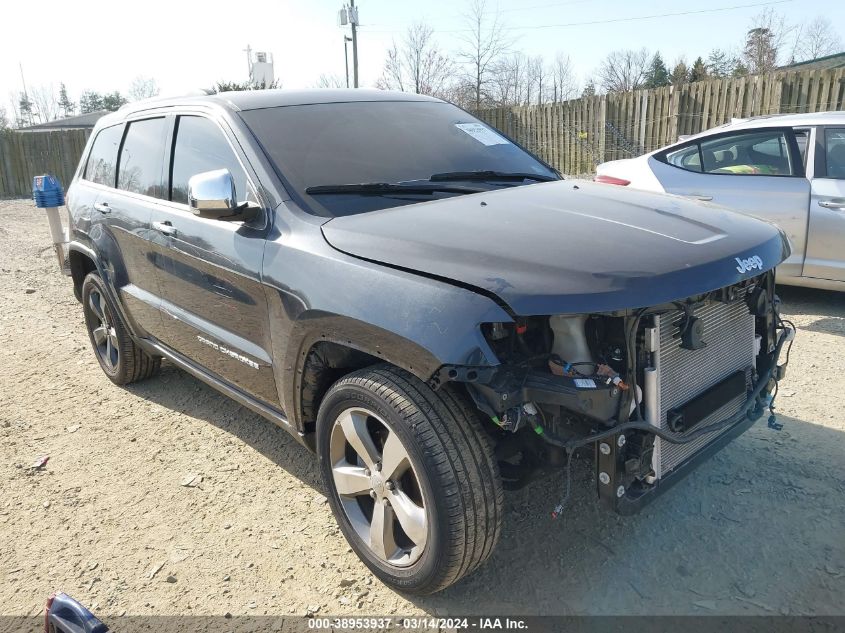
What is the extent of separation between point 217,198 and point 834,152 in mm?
5051

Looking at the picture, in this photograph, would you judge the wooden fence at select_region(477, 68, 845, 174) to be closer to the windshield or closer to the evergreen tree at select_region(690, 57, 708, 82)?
the windshield

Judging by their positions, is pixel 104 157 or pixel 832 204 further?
pixel 832 204

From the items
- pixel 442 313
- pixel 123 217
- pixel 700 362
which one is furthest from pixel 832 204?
pixel 123 217

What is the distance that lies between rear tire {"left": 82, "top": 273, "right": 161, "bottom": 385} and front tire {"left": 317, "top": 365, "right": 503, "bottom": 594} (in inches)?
94.8

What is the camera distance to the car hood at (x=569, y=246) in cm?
212

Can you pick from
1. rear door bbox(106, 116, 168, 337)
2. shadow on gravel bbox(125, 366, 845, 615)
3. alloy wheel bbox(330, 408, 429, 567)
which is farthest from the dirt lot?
rear door bbox(106, 116, 168, 337)

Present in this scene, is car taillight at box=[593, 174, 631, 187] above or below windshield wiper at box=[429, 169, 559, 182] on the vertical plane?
below

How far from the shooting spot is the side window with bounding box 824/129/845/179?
5469 mm

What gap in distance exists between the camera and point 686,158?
250 inches

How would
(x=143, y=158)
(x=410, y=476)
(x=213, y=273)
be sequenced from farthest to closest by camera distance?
1. (x=143, y=158)
2. (x=213, y=273)
3. (x=410, y=476)

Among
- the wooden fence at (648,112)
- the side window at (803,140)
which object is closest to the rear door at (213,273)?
the side window at (803,140)

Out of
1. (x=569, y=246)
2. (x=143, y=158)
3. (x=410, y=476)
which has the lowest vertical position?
(x=410, y=476)

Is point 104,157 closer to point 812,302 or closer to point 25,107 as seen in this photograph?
point 812,302

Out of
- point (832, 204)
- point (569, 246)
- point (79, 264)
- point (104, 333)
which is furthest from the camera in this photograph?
point (832, 204)
